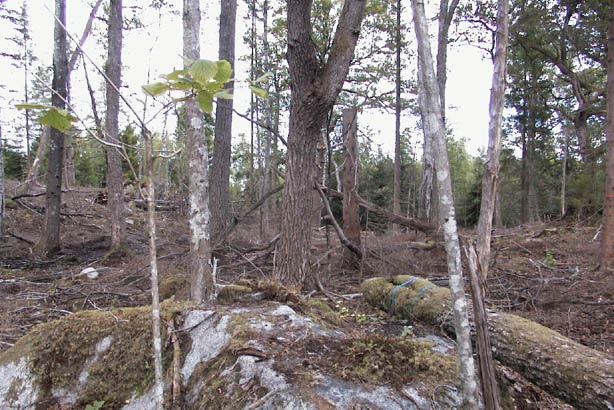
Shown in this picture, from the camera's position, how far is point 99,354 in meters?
2.53

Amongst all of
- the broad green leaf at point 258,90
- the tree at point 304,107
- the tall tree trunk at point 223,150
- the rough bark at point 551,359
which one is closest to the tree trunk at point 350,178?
the tall tree trunk at point 223,150

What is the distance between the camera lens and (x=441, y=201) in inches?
78.7

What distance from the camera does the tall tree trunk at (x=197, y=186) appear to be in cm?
336

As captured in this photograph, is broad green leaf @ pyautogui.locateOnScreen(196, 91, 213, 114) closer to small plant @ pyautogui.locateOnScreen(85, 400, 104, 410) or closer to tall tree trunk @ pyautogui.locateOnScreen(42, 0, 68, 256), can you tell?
small plant @ pyautogui.locateOnScreen(85, 400, 104, 410)

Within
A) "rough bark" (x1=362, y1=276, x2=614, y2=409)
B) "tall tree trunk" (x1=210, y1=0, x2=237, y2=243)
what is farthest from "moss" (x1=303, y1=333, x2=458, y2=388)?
"tall tree trunk" (x1=210, y1=0, x2=237, y2=243)

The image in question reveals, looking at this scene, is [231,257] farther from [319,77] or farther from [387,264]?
[319,77]

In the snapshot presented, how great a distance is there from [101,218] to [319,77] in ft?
36.8

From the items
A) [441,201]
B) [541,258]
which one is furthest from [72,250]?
[541,258]

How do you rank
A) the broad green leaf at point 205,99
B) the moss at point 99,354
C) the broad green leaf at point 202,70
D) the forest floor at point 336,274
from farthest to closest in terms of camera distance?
the forest floor at point 336,274 < the moss at point 99,354 < the broad green leaf at point 205,99 < the broad green leaf at point 202,70

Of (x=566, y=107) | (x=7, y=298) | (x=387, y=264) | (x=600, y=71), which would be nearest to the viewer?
(x=7, y=298)

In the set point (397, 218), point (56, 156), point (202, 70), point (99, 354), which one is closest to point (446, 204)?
point (202, 70)

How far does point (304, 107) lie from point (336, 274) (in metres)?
3.78

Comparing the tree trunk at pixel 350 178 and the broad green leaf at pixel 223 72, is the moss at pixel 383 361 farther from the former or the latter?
the tree trunk at pixel 350 178

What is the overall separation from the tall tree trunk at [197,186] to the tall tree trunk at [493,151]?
7.78ft
